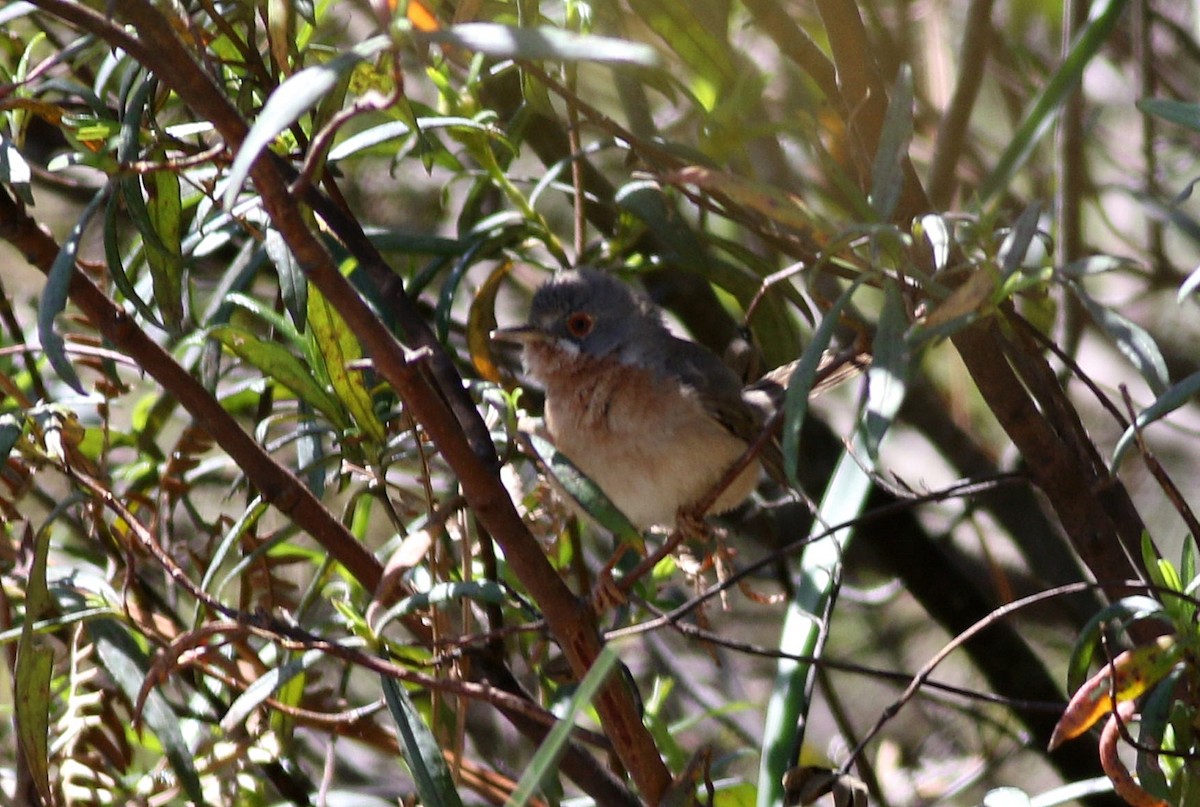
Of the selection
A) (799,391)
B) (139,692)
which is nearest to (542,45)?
(799,391)

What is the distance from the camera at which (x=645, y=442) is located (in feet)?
10.2

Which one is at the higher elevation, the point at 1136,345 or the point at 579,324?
the point at 1136,345

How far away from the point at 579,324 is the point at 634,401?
0.83 ft

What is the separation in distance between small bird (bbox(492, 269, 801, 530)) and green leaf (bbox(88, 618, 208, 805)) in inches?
40.5

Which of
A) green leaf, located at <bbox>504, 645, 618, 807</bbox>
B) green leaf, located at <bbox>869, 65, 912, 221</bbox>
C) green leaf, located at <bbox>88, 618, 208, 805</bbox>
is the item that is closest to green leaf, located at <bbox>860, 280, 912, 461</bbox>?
green leaf, located at <bbox>869, 65, 912, 221</bbox>

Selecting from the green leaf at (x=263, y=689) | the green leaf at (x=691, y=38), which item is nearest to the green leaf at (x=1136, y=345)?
the green leaf at (x=691, y=38)

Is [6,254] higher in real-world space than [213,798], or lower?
higher

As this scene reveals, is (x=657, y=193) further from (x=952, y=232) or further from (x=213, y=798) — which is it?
(x=213, y=798)

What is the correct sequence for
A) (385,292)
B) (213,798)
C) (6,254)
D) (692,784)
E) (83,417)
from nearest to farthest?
1. (692,784)
2. (385,292)
3. (213,798)
4. (83,417)
5. (6,254)

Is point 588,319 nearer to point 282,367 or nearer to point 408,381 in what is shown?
point 282,367

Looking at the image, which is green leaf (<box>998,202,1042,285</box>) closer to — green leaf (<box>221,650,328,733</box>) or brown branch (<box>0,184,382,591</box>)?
brown branch (<box>0,184,382,591</box>)

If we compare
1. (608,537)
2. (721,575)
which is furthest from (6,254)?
(721,575)

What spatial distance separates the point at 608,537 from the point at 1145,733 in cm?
225

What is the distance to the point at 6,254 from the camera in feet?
14.8
